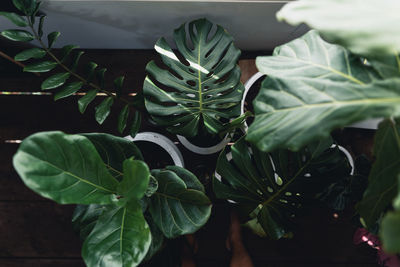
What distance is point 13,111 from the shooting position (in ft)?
4.87

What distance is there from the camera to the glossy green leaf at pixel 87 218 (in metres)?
0.89

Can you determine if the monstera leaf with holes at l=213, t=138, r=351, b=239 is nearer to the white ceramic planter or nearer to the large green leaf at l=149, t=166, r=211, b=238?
the large green leaf at l=149, t=166, r=211, b=238

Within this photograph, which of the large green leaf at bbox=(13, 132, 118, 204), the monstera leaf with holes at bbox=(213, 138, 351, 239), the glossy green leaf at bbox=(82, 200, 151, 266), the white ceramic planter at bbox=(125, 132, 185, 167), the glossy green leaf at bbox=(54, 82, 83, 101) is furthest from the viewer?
the white ceramic planter at bbox=(125, 132, 185, 167)

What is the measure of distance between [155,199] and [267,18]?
77 cm

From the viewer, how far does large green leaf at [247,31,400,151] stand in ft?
1.65

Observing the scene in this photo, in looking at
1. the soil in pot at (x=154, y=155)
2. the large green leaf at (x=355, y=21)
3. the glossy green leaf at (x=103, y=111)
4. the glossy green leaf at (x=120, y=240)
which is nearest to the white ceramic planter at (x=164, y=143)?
the soil in pot at (x=154, y=155)

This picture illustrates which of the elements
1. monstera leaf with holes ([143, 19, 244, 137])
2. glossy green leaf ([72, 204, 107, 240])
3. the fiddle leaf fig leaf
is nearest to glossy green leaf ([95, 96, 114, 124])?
monstera leaf with holes ([143, 19, 244, 137])

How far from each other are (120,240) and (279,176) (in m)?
0.45

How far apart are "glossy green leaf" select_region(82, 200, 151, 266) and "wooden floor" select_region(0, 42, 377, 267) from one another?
609 millimetres

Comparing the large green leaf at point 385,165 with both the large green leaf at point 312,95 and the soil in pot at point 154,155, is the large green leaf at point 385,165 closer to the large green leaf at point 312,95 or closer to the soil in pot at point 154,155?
the large green leaf at point 312,95

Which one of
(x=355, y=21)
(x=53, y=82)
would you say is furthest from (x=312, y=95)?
(x=53, y=82)

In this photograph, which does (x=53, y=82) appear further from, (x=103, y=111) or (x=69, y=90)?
(x=103, y=111)

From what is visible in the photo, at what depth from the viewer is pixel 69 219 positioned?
1401mm

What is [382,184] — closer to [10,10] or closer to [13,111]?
[10,10]
